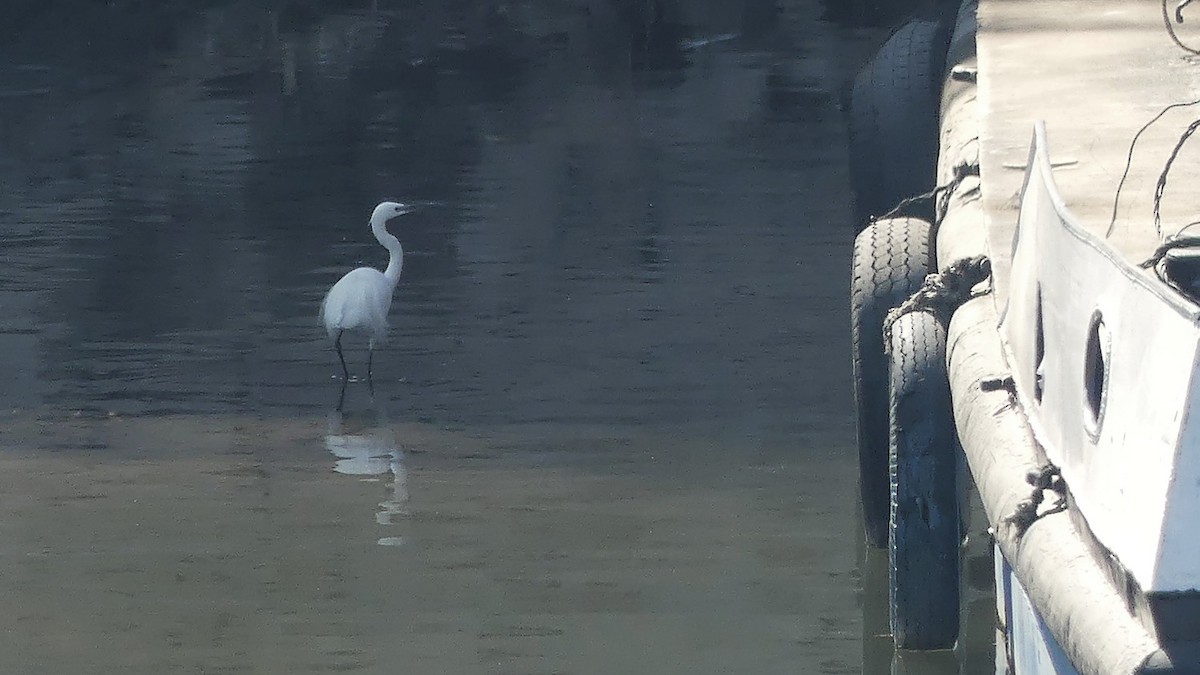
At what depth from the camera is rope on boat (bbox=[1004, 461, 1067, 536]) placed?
14.3 feet

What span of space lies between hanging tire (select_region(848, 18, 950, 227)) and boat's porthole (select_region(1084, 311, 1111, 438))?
488cm

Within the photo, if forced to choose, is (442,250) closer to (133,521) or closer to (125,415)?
(125,415)

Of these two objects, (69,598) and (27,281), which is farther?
(27,281)

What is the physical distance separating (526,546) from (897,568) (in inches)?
70.0

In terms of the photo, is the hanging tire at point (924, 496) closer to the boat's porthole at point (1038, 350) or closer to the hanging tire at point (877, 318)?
the hanging tire at point (877, 318)

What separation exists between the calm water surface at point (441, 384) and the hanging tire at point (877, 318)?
1.32 feet

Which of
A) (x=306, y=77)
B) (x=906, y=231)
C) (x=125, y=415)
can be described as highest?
(x=906, y=231)

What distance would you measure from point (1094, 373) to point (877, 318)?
274cm

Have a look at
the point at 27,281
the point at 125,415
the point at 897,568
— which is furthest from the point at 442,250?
the point at 897,568

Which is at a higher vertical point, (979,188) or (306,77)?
(979,188)

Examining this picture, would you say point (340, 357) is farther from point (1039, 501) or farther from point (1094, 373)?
point (1094, 373)

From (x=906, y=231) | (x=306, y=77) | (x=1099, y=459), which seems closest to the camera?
(x=1099, y=459)

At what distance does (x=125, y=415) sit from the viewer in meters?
9.11

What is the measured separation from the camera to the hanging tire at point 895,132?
8906 mm
